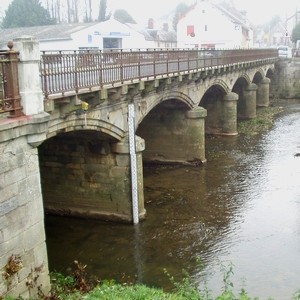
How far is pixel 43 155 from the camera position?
1755 centimetres

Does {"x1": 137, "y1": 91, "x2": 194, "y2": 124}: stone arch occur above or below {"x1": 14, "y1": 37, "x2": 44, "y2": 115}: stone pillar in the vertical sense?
below

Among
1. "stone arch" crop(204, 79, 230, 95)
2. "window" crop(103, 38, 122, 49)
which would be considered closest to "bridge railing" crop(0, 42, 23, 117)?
"stone arch" crop(204, 79, 230, 95)

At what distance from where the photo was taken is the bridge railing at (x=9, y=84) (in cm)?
902

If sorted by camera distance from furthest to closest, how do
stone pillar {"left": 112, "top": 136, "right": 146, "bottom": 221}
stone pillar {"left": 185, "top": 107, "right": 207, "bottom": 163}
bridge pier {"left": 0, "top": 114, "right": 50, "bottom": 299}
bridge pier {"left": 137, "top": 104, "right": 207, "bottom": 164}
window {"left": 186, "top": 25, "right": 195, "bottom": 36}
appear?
window {"left": 186, "top": 25, "right": 195, "bottom": 36} → bridge pier {"left": 137, "top": 104, "right": 207, "bottom": 164} → stone pillar {"left": 185, "top": 107, "right": 207, "bottom": 163} → stone pillar {"left": 112, "top": 136, "right": 146, "bottom": 221} → bridge pier {"left": 0, "top": 114, "right": 50, "bottom": 299}

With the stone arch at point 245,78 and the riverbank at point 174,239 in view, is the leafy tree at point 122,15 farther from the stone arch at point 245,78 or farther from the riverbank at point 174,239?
the riverbank at point 174,239

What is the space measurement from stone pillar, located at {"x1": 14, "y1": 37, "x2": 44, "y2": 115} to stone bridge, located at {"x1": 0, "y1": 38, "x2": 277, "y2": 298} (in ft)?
0.06

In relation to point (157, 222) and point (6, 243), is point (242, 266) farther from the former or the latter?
point (6, 243)

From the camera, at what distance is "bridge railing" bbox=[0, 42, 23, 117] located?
9023 millimetres

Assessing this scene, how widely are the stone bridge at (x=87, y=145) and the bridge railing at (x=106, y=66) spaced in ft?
0.82

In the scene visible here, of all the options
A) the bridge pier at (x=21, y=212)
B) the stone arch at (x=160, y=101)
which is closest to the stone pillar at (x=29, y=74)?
the bridge pier at (x=21, y=212)

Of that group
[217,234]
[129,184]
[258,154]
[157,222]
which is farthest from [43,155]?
[258,154]

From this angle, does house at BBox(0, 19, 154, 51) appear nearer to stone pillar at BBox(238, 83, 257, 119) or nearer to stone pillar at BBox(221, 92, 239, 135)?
stone pillar at BBox(221, 92, 239, 135)

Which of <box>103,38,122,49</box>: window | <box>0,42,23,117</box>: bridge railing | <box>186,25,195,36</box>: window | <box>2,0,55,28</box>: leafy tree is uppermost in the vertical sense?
<box>2,0,55,28</box>: leafy tree

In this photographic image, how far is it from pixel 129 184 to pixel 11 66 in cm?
808
